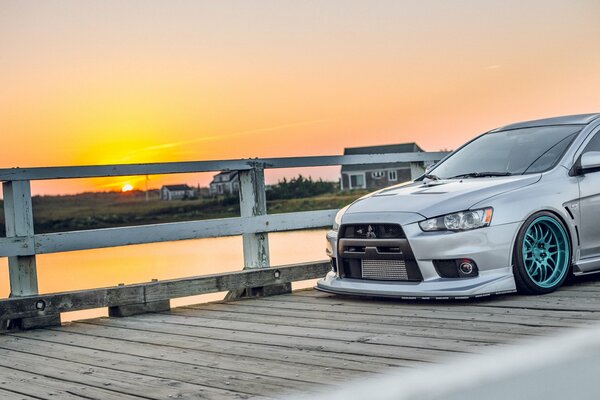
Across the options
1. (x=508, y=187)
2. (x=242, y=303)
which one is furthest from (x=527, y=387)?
(x=242, y=303)

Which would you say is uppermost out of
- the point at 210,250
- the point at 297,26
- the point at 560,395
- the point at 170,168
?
the point at 297,26

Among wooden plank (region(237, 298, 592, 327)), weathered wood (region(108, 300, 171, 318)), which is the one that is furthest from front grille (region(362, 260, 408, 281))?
weathered wood (region(108, 300, 171, 318))

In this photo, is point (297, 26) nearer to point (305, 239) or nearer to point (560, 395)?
point (305, 239)

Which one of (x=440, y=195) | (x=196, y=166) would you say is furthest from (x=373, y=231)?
(x=196, y=166)

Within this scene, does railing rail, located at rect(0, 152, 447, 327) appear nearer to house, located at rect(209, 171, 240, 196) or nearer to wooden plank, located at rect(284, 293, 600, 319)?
house, located at rect(209, 171, 240, 196)

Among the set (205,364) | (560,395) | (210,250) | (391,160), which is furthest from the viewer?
(391,160)

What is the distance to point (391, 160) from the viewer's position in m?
10.1

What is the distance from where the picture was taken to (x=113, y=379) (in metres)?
5.39

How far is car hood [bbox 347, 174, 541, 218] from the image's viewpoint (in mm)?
7703

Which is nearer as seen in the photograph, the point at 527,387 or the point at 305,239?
the point at 527,387

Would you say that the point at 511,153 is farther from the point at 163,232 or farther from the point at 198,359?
the point at 198,359

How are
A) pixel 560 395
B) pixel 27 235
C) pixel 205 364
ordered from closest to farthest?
1. pixel 560 395
2. pixel 205 364
3. pixel 27 235

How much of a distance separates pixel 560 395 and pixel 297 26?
63.1 feet

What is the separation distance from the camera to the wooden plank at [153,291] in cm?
751
